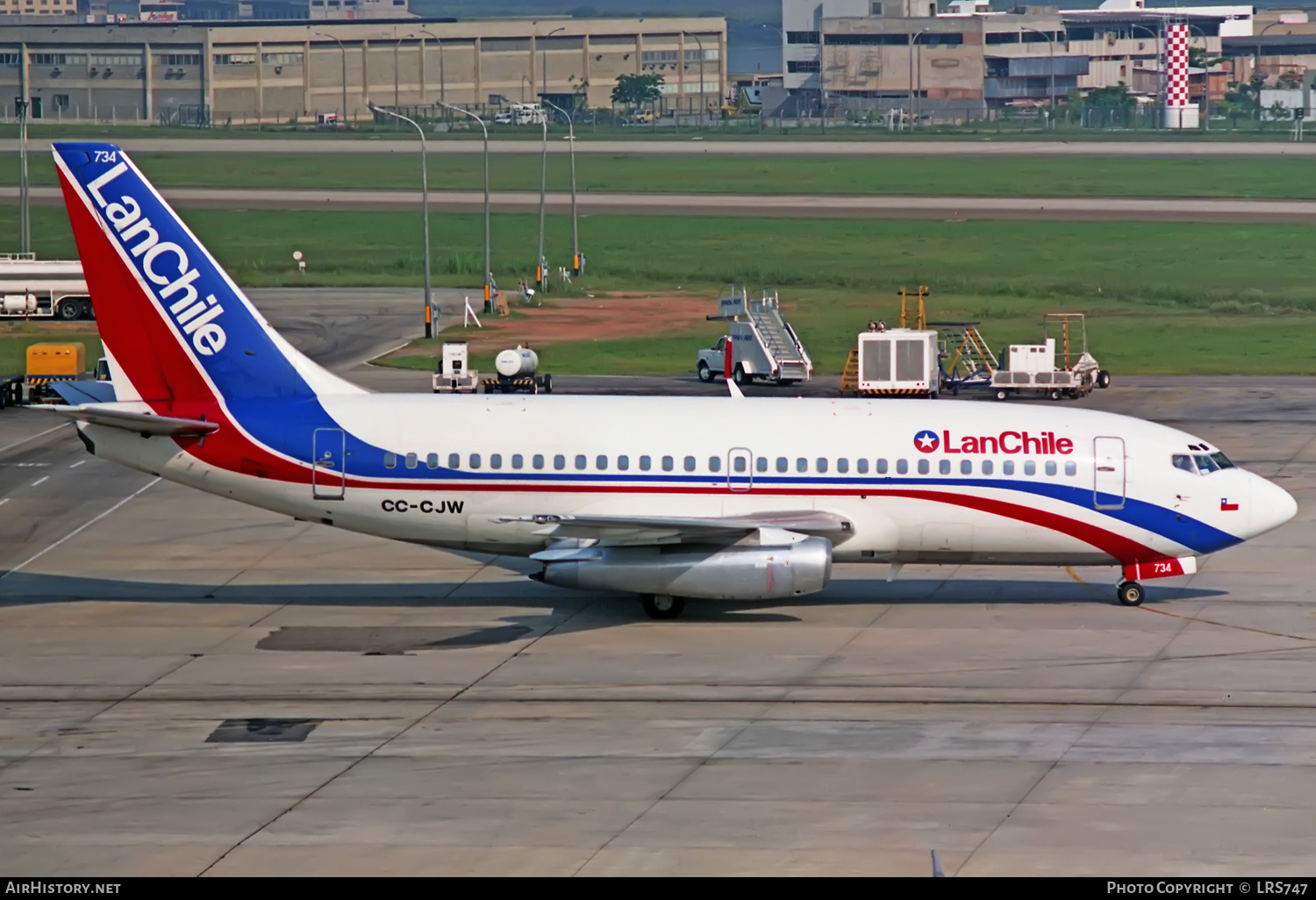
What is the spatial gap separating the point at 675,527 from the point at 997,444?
7.28 meters

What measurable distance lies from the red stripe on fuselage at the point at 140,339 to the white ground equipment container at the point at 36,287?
57.5 m

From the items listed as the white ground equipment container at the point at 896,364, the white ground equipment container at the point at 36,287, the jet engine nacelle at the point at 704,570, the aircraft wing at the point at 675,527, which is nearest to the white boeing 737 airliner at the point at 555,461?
the aircraft wing at the point at 675,527

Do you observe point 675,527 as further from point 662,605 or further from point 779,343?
point 779,343

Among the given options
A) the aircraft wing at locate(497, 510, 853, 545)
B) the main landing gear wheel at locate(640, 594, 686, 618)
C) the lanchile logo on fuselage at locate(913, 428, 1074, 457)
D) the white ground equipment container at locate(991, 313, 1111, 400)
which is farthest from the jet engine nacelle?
the white ground equipment container at locate(991, 313, 1111, 400)

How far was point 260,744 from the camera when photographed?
2833 centimetres

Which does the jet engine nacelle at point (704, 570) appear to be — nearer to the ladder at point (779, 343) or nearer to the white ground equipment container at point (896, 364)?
the white ground equipment container at point (896, 364)

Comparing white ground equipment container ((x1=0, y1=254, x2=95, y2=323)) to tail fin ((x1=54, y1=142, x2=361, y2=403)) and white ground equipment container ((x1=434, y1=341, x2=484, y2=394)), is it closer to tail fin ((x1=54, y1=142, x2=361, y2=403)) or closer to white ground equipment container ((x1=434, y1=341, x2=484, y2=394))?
white ground equipment container ((x1=434, y1=341, x2=484, y2=394))

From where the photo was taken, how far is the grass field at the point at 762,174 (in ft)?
538

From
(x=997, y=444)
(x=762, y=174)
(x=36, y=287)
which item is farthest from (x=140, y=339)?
(x=762, y=174)

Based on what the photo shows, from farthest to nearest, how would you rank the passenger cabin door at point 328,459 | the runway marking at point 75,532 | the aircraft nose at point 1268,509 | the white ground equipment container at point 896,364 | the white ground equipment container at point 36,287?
1. the white ground equipment container at point 36,287
2. the white ground equipment container at point 896,364
3. the runway marking at point 75,532
4. the aircraft nose at point 1268,509
5. the passenger cabin door at point 328,459

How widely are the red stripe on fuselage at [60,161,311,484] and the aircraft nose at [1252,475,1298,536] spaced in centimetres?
1971

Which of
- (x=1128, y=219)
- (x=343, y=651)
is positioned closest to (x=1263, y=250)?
(x=1128, y=219)

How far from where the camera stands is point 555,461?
37062 millimetres

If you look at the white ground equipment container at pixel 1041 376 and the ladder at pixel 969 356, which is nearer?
the white ground equipment container at pixel 1041 376
